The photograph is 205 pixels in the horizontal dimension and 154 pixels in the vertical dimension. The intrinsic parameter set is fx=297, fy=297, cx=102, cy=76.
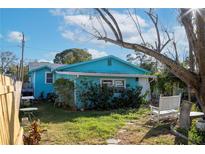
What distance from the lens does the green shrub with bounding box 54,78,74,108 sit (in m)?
9.25

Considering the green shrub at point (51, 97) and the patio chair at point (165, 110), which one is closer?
the patio chair at point (165, 110)

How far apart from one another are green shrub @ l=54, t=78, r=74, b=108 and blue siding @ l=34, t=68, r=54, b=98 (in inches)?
81.5

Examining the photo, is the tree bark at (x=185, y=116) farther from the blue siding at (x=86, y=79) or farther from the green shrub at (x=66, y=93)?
the green shrub at (x=66, y=93)

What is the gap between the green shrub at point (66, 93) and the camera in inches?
364

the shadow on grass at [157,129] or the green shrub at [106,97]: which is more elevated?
the green shrub at [106,97]

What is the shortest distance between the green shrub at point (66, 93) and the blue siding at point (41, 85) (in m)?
2.07

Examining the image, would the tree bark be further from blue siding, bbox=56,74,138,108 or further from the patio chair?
blue siding, bbox=56,74,138,108

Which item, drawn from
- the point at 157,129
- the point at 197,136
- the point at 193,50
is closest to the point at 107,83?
the point at 157,129

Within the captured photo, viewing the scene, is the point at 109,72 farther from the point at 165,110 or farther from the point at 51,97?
the point at 165,110

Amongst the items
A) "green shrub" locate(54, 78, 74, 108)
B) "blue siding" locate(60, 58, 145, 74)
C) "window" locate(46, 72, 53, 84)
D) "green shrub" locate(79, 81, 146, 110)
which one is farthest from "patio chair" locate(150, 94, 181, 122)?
"window" locate(46, 72, 53, 84)

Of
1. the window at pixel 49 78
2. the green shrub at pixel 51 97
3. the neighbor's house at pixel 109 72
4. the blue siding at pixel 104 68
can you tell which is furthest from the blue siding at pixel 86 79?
the window at pixel 49 78

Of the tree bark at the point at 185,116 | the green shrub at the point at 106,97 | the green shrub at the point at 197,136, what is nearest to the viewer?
the green shrub at the point at 197,136
